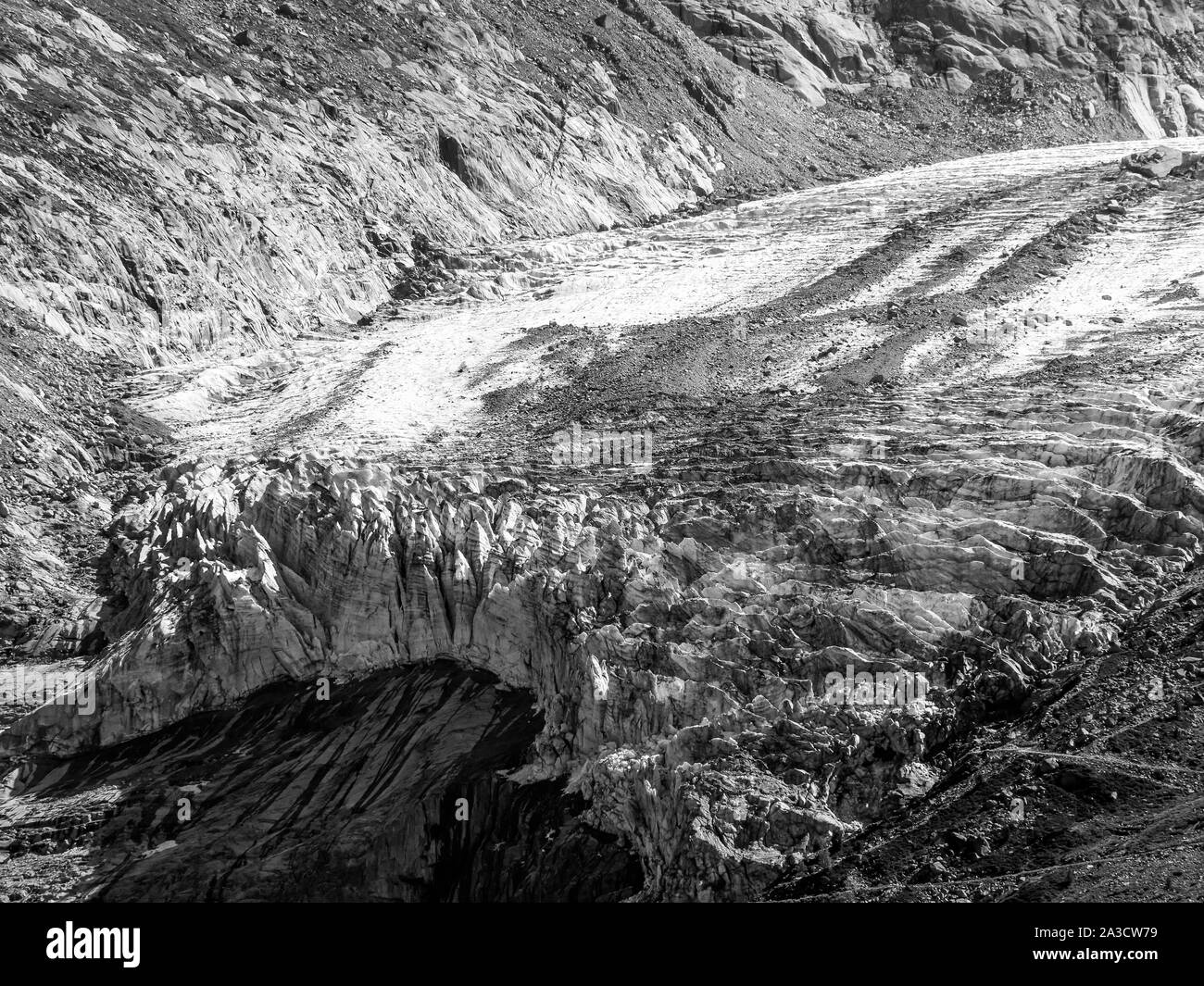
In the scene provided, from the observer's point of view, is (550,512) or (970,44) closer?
(550,512)

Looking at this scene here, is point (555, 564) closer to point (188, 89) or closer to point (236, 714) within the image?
point (236, 714)

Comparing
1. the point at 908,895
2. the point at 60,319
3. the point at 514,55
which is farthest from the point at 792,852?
the point at 514,55

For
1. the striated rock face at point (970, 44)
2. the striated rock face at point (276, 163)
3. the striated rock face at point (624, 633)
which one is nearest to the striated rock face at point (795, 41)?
the striated rock face at point (970, 44)

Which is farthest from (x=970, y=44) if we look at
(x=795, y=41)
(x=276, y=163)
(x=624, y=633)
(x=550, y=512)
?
(x=624, y=633)

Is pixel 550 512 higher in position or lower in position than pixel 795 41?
lower

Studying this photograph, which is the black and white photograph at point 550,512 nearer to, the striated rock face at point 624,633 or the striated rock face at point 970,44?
the striated rock face at point 624,633

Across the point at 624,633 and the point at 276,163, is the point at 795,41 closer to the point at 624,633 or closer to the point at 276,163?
the point at 276,163
